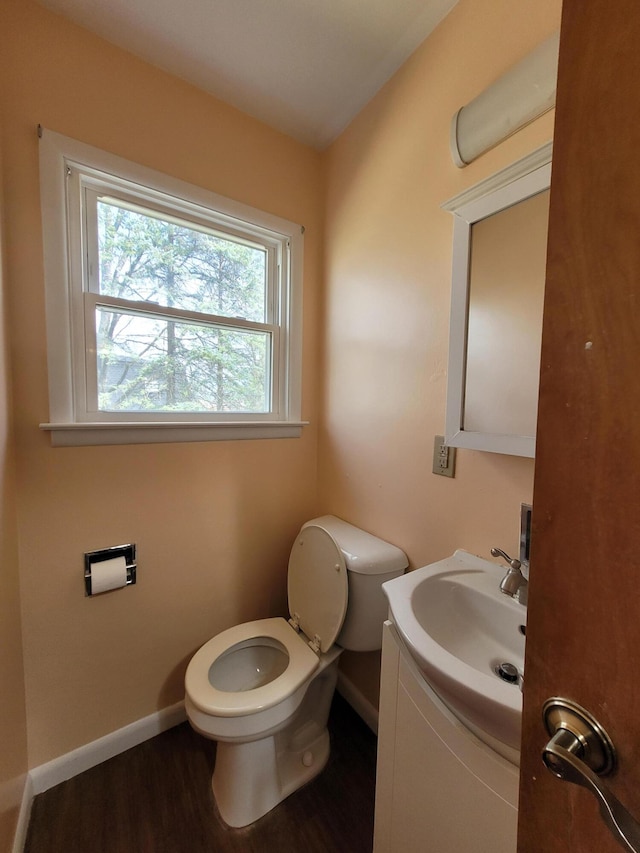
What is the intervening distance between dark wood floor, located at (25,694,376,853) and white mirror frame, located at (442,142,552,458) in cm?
129

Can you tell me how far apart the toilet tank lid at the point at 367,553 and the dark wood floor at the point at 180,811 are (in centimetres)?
79

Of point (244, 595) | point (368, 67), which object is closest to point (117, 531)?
point (244, 595)

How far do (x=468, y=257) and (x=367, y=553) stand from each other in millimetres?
1022

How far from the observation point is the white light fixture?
788 millimetres

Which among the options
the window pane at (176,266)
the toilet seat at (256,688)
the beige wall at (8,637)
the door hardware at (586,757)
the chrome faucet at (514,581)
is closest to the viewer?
the door hardware at (586,757)

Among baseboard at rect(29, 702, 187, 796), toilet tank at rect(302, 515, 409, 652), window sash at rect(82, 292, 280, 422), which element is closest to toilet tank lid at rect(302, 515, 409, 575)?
toilet tank at rect(302, 515, 409, 652)

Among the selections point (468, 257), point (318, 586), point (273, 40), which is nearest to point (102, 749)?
point (318, 586)

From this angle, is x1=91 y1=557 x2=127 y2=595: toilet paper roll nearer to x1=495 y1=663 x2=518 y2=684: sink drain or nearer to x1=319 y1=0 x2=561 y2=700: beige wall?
x1=319 y1=0 x2=561 y2=700: beige wall

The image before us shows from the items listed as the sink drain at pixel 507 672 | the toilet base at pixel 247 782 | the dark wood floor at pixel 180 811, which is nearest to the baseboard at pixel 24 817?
the dark wood floor at pixel 180 811

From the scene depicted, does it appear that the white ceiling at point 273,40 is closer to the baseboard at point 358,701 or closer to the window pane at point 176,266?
the window pane at point 176,266

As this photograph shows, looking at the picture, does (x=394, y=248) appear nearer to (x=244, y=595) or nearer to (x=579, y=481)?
(x=579, y=481)

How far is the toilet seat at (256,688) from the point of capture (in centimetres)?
102

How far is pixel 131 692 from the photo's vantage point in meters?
1.32

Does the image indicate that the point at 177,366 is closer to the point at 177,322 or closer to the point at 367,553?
the point at 177,322
